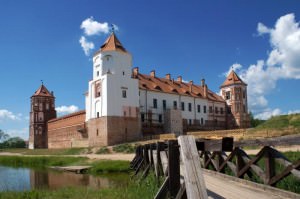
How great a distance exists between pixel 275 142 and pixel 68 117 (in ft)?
166

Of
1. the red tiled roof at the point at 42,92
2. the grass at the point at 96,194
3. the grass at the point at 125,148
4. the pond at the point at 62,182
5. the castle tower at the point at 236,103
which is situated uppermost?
the red tiled roof at the point at 42,92

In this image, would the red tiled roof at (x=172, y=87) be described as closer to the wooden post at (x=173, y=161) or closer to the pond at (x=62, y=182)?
the pond at (x=62, y=182)

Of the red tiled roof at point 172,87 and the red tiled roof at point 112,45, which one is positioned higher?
the red tiled roof at point 112,45

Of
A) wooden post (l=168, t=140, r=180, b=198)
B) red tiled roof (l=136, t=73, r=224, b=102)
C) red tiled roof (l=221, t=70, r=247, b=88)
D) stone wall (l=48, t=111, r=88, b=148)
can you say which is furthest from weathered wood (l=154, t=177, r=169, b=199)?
red tiled roof (l=221, t=70, r=247, b=88)

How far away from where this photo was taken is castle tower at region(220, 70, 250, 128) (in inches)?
2339

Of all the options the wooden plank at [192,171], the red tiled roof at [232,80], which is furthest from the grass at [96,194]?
the red tiled roof at [232,80]

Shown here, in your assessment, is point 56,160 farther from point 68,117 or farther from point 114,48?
point 68,117

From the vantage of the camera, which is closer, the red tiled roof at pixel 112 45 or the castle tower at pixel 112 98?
the castle tower at pixel 112 98

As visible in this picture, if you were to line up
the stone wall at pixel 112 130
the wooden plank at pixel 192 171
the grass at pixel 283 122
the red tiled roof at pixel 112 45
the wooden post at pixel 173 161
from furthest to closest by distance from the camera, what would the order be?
1. the red tiled roof at pixel 112 45
2. the stone wall at pixel 112 130
3. the grass at pixel 283 122
4. the wooden post at pixel 173 161
5. the wooden plank at pixel 192 171

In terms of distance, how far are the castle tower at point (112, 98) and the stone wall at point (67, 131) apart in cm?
442

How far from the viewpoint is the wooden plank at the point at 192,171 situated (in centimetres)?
378

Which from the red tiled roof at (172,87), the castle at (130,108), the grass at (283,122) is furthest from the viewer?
the red tiled roof at (172,87)

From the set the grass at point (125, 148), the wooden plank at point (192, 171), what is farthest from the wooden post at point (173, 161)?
the grass at point (125, 148)

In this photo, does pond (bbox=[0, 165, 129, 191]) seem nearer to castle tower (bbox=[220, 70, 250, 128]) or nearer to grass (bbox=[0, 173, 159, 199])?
grass (bbox=[0, 173, 159, 199])
